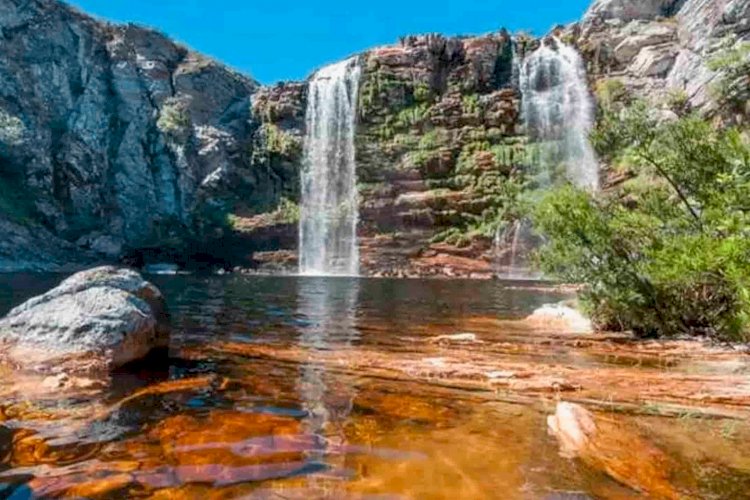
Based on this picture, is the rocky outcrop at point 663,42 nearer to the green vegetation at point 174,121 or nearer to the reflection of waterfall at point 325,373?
the reflection of waterfall at point 325,373

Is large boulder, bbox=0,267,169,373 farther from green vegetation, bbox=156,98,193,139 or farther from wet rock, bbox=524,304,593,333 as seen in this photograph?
green vegetation, bbox=156,98,193,139

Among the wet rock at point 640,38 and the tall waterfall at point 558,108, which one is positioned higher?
the wet rock at point 640,38

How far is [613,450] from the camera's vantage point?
5023 millimetres

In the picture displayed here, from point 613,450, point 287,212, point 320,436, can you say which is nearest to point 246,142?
point 287,212

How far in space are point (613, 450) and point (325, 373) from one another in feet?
16.0

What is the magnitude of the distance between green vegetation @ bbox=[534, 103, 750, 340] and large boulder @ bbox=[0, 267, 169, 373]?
8.44 m

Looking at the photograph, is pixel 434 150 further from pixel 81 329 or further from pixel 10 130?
pixel 81 329

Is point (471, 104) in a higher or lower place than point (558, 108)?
higher

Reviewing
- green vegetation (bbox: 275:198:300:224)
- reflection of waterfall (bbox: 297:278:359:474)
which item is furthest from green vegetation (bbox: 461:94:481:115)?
reflection of waterfall (bbox: 297:278:359:474)

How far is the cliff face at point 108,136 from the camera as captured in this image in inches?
2090

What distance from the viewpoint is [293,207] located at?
189 feet

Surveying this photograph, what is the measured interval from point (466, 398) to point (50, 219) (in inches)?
2169

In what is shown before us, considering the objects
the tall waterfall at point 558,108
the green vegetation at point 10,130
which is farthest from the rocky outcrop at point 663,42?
the green vegetation at point 10,130

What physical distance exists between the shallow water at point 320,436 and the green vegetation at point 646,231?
2.30 m
